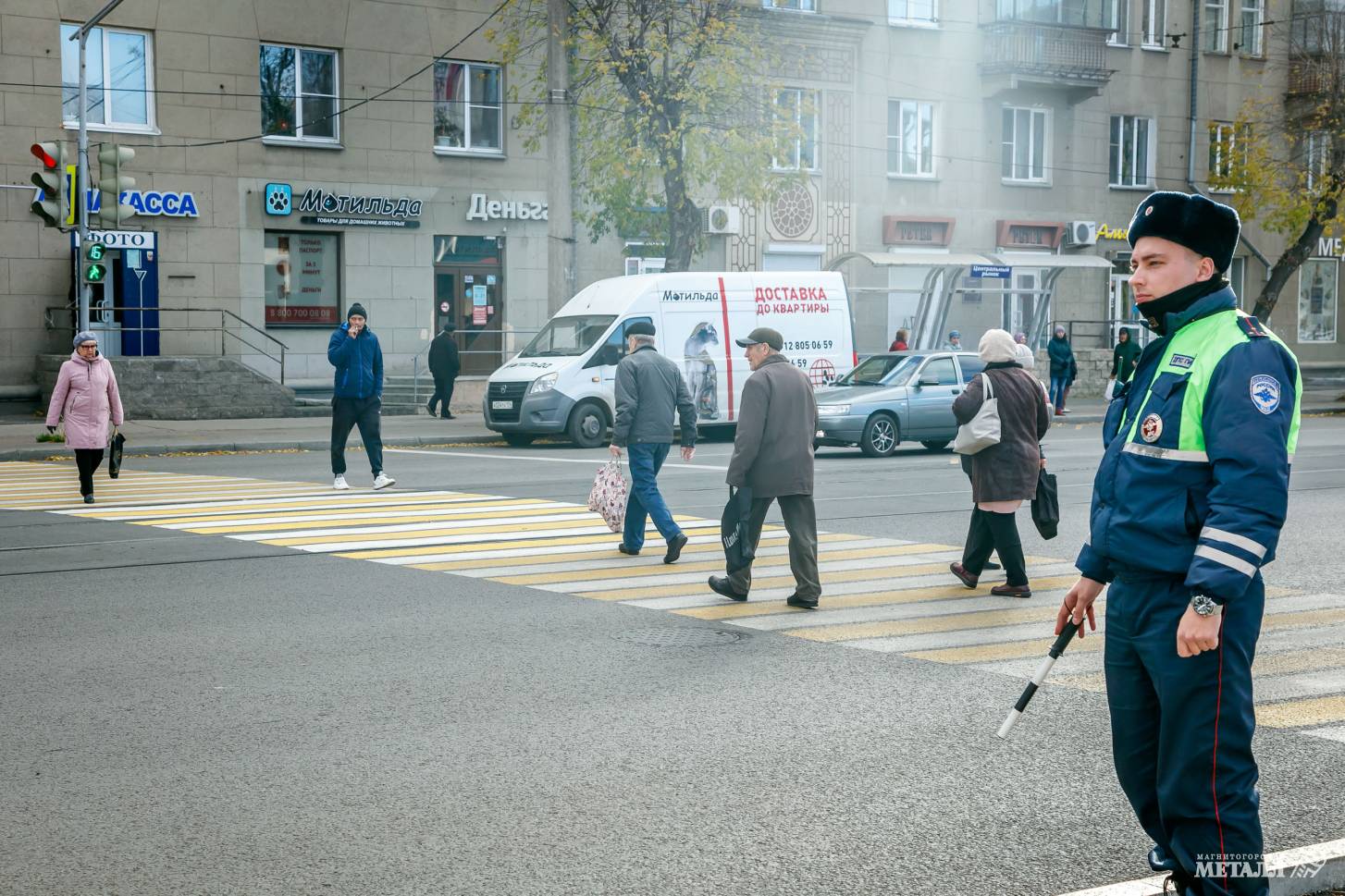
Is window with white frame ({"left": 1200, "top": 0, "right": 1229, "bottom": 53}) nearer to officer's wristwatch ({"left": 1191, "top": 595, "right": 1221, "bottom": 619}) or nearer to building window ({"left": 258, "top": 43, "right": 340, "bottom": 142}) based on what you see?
building window ({"left": 258, "top": 43, "right": 340, "bottom": 142})

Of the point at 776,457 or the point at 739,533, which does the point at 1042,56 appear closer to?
the point at 776,457

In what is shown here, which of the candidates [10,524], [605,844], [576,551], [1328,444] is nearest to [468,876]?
[605,844]

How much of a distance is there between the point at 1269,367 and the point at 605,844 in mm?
2490

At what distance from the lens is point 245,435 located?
928 inches

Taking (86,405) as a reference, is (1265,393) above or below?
above

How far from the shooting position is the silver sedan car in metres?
21.2

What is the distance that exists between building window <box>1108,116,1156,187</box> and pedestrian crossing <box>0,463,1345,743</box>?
97.0 feet

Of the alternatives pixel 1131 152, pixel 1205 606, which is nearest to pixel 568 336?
pixel 1205 606

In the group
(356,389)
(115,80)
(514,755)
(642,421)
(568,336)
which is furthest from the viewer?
(115,80)

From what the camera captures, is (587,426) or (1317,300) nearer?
(587,426)

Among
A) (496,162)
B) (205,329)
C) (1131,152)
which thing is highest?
(1131,152)

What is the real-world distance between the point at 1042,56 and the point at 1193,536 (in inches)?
1431

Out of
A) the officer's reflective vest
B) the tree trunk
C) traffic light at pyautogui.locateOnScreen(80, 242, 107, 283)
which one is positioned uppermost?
the tree trunk

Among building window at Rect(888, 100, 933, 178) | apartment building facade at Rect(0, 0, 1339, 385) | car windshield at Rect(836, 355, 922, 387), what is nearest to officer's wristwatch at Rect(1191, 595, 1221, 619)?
car windshield at Rect(836, 355, 922, 387)
